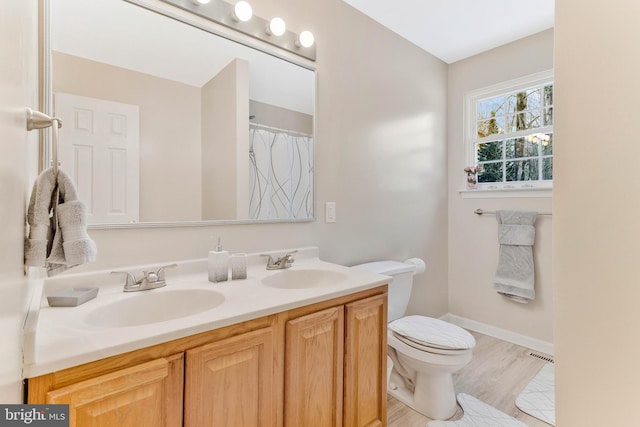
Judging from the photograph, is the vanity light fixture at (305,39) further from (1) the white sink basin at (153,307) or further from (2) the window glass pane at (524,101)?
(2) the window glass pane at (524,101)

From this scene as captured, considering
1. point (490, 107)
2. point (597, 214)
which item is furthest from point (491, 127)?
point (597, 214)

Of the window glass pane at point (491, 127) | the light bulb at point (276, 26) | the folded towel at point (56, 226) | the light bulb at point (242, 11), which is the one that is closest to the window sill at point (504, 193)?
the window glass pane at point (491, 127)

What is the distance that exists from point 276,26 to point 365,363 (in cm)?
174

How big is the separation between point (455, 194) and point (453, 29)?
1.35 metres

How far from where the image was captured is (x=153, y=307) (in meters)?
1.13

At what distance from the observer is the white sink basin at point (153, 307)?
1.01 meters

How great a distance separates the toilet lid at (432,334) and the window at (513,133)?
142 centimetres

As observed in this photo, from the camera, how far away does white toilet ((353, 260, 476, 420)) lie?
157 centimetres

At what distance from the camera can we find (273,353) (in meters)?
1.02

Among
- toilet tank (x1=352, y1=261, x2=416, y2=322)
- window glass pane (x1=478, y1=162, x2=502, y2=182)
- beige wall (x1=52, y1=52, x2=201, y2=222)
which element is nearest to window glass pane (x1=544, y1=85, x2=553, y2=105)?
window glass pane (x1=478, y1=162, x2=502, y2=182)

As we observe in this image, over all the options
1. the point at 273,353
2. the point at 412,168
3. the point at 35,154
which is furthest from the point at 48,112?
the point at 412,168

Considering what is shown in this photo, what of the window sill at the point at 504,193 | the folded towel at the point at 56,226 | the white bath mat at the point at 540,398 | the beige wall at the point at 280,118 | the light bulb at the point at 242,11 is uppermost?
the light bulb at the point at 242,11

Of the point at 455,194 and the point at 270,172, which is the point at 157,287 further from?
the point at 455,194

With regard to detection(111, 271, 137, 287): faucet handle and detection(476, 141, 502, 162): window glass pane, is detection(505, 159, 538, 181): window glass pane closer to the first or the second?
detection(476, 141, 502, 162): window glass pane
